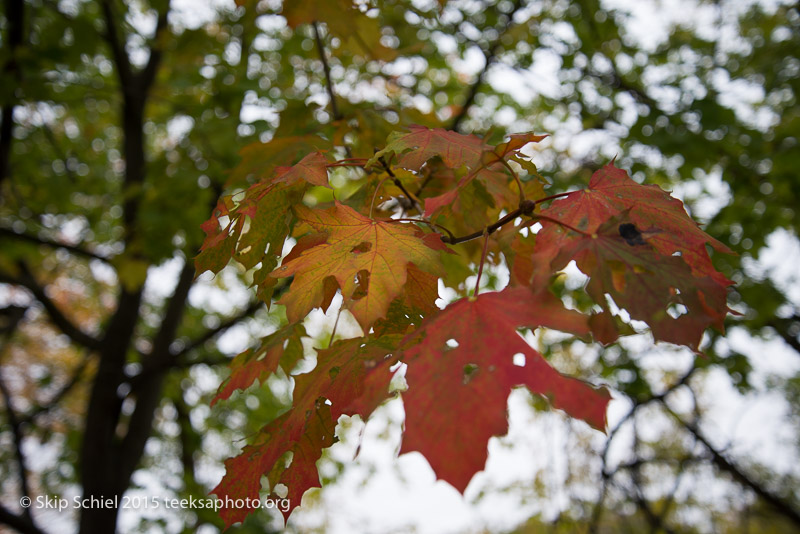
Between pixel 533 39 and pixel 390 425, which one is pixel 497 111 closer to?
pixel 533 39

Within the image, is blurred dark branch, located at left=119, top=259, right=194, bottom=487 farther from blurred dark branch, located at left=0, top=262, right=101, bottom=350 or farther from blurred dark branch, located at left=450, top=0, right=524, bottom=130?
blurred dark branch, located at left=450, top=0, right=524, bottom=130

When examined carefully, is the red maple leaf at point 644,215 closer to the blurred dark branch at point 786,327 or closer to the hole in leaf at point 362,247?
the hole in leaf at point 362,247

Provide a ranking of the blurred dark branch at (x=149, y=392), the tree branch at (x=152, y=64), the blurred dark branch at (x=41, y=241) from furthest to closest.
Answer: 1. the tree branch at (x=152, y=64)
2. the blurred dark branch at (x=149, y=392)
3. the blurred dark branch at (x=41, y=241)

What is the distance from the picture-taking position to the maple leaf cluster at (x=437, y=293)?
0.74m

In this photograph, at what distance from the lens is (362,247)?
42.9 inches

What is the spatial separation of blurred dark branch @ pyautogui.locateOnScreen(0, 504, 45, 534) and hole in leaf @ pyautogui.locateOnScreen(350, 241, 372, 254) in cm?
334

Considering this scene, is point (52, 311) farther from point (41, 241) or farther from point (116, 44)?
point (116, 44)

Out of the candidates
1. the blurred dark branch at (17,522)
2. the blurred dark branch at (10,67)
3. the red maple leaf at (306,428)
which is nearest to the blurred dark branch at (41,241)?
the blurred dark branch at (10,67)

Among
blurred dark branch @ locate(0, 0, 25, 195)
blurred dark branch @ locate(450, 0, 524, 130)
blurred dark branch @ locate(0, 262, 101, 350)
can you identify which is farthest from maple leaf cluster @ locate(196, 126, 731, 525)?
blurred dark branch @ locate(0, 262, 101, 350)

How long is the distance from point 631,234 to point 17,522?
390 cm

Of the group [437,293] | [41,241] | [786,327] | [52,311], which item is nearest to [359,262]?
[437,293]

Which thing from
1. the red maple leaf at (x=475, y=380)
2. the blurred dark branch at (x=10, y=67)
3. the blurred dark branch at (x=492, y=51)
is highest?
the blurred dark branch at (x=10, y=67)

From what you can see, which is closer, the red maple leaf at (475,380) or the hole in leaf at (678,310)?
the red maple leaf at (475,380)

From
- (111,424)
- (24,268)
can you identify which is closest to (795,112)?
(111,424)
